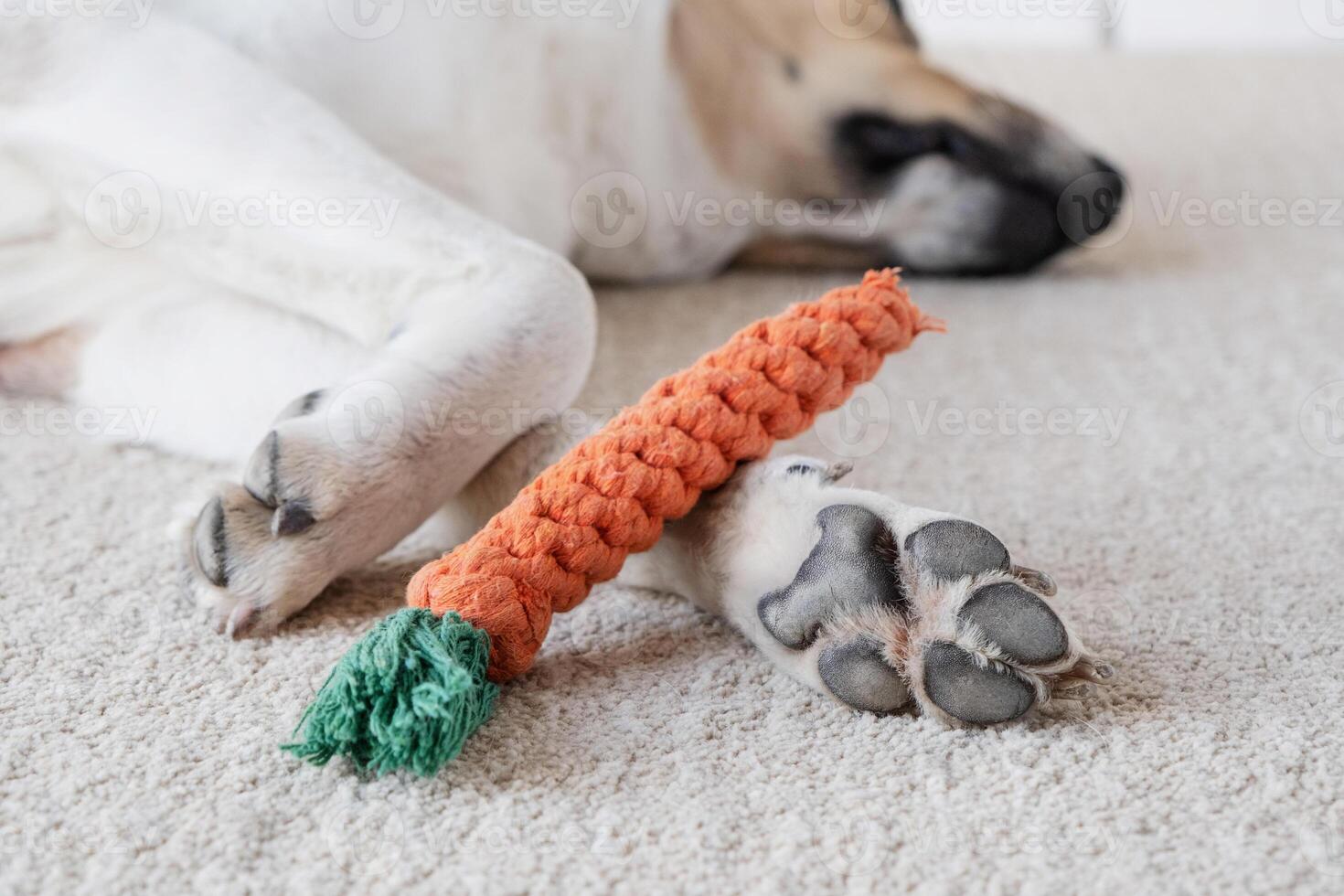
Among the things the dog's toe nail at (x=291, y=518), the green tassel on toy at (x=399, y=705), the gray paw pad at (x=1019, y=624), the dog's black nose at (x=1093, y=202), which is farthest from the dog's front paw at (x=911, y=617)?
the dog's black nose at (x=1093, y=202)

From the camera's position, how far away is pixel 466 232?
994mm

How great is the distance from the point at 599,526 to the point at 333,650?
19 centimetres

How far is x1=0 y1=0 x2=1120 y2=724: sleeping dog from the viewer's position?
2.34 ft

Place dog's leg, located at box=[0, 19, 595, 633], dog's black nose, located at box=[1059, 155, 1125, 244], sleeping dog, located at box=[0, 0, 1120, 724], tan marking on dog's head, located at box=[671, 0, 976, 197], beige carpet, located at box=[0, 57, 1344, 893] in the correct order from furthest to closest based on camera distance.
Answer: dog's black nose, located at box=[1059, 155, 1125, 244] < tan marking on dog's head, located at box=[671, 0, 976, 197] < dog's leg, located at box=[0, 19, 595, 633] < sleeping dog, located at box=[0, 0, 1120, 724] < beige carpet, located at box=[0, 57, 1344, 893]

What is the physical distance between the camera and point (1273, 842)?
0.58 m

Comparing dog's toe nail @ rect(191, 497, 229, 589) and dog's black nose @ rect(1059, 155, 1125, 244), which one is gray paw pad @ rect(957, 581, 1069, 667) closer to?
dog's toe nail @ rect(191, 497, 229, 589)

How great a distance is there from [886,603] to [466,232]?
503 mm

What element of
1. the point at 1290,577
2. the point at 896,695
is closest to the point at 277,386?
the point at 896,695

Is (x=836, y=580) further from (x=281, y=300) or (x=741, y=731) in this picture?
(x=281, y=300)

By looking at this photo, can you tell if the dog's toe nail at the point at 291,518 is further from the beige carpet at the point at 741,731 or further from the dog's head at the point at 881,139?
the dog's head at the point at 881,139

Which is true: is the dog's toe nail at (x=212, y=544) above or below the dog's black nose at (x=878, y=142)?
below

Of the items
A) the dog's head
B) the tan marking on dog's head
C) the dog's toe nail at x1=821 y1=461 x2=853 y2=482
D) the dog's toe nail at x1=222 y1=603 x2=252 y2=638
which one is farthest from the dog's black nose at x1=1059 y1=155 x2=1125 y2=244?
the dog's toe nail at x1=222 y1=603 x2=252 y2=638

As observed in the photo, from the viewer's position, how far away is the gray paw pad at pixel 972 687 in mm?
646

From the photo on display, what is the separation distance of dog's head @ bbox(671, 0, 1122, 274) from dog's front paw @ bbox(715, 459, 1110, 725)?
3.02 ft
